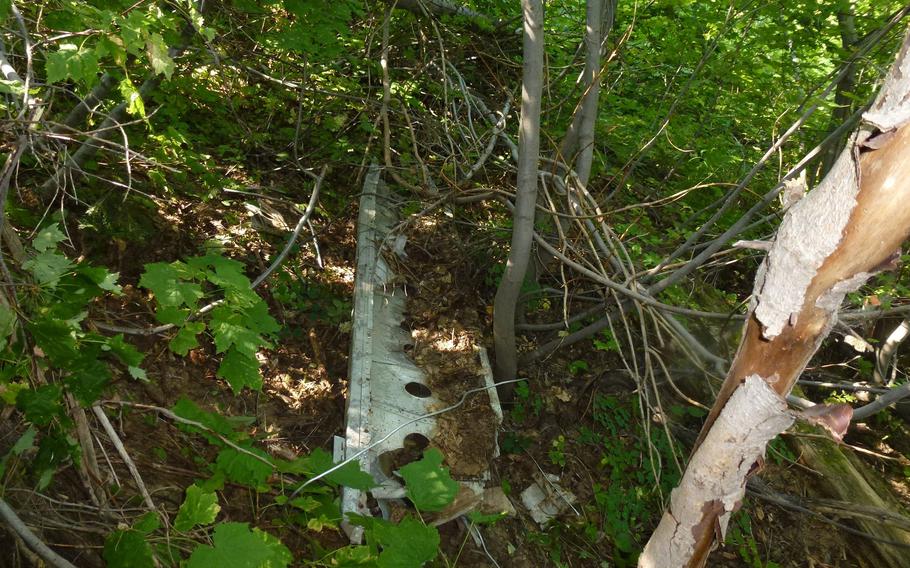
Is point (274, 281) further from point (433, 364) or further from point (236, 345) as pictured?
point (236, 345)

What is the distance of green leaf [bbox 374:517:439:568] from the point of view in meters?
2.15

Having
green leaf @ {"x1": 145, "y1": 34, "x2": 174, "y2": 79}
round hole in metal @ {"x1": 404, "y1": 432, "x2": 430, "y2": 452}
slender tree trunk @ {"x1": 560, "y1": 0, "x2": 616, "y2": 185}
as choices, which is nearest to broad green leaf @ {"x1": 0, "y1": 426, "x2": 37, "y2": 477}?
green leaf @ {"x1": 145, "y1": 34, "x2": 174, "y2": 79}

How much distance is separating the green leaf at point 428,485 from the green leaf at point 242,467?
58 cm

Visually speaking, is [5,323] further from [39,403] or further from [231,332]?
[231,332]

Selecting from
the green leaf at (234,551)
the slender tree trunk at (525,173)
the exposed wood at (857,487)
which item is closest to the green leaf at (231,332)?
the green leaf at (234,551)

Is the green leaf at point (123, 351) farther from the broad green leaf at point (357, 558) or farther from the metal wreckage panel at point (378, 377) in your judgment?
the metal wreckage panel at point (378, 377)

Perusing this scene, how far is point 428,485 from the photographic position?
2547 millimetres

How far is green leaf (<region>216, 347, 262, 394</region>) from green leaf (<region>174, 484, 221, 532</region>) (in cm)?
40

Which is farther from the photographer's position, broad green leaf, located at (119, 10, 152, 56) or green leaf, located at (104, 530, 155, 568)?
broad green leaf, located at (119, 10, 152, 56)

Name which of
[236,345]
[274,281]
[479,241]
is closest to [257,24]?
[274,281]

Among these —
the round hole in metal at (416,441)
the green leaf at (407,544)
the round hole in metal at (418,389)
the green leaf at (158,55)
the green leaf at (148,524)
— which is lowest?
the round hole in metal at (416,441)

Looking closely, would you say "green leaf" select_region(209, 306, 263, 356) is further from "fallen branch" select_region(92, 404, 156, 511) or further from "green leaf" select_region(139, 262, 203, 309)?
"fallen branch" select_region(92, 404, 156, 511)

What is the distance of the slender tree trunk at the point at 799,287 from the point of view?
121 cm

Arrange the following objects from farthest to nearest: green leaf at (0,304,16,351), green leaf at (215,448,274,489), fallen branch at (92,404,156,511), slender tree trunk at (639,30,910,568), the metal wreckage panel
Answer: the metal wreckage panel → green leaf at (215,448,274,489) → fallen branch at (92,404,156,511) → green leaf at (0,304,16,351) → slender tree trunk at (639,30,910,568)
